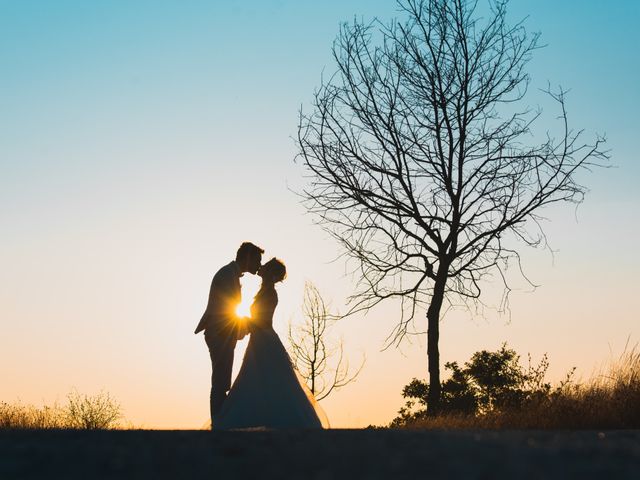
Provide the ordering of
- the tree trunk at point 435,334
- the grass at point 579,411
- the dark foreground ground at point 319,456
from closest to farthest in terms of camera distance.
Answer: the dark foreground ground at point 319,456
the grass at point 579,411
the tree trunk at point 435,334

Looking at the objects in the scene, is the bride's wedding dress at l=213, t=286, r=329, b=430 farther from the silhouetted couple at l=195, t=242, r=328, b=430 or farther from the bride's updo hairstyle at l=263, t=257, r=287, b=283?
the bride's updo hairstyle at l=263, t=257, r=287, b=283

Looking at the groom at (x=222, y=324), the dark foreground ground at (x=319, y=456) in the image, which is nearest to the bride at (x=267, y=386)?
the groom at (x=222, y=324)

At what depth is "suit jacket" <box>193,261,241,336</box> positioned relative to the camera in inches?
486

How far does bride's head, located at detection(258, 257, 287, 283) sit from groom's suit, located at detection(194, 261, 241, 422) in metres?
0.35

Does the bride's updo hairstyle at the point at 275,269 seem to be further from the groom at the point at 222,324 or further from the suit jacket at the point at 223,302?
the suit jacket at the point at 223,302

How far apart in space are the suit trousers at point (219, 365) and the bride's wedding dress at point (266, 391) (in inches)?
12.2

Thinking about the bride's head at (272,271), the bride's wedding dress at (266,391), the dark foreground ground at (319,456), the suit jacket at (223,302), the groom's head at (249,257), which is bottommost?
the dark foreground ground at (319,456)

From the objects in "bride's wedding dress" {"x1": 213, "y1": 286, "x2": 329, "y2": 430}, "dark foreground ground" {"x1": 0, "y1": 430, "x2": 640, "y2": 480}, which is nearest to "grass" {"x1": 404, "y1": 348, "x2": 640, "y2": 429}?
"bride's wedding dress" {"x1": 213, "y1": 286, "x2": 329, "y2": 430}

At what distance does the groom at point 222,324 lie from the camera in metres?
12.3

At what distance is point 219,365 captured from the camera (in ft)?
40.7

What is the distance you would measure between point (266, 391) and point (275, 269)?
5.56 feet

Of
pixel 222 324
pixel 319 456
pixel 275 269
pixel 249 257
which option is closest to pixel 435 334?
pixel 275 269

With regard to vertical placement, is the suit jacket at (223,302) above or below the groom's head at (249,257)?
below

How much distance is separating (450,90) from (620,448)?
43.9 ft
